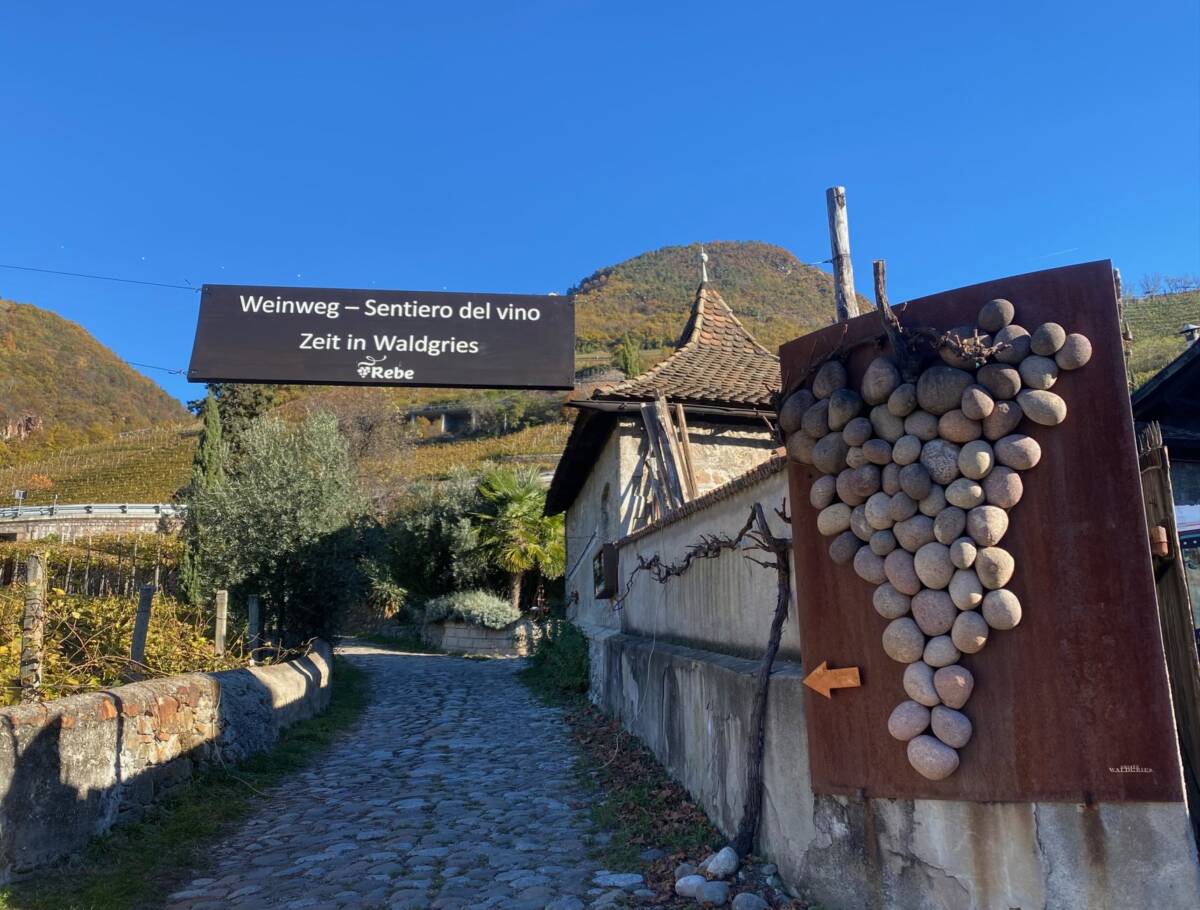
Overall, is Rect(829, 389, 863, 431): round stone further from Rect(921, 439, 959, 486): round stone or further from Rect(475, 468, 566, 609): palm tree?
Rect(475, 468, 566, 609): palm tree

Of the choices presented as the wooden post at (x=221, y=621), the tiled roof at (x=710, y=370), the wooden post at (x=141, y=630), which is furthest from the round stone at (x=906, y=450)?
the wooden post at (x=221, y=621)

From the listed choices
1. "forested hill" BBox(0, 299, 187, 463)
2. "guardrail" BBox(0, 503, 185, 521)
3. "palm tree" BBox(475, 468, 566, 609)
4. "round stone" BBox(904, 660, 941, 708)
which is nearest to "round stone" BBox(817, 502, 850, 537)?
"round stone" BBox(904, 660, 941, 708)

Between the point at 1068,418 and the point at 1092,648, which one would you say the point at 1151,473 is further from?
the point at 1092,648

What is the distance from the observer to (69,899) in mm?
3953

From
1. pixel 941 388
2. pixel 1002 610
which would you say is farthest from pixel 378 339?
pixel 1002 610

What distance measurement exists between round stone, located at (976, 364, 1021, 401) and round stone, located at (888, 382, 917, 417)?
0.83 ft

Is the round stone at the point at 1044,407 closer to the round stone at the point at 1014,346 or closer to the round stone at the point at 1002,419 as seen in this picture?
the round stone at the point at 1002,419

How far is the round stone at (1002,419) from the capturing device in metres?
3.26

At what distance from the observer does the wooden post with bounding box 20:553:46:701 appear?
17.5 ft

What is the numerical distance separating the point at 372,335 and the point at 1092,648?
5.27 metres

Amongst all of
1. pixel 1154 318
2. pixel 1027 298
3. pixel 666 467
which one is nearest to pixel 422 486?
pixel 666 467

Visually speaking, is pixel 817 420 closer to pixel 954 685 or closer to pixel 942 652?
pixel 942 652

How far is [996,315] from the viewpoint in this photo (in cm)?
341

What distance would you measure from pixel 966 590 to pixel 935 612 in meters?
0.15
